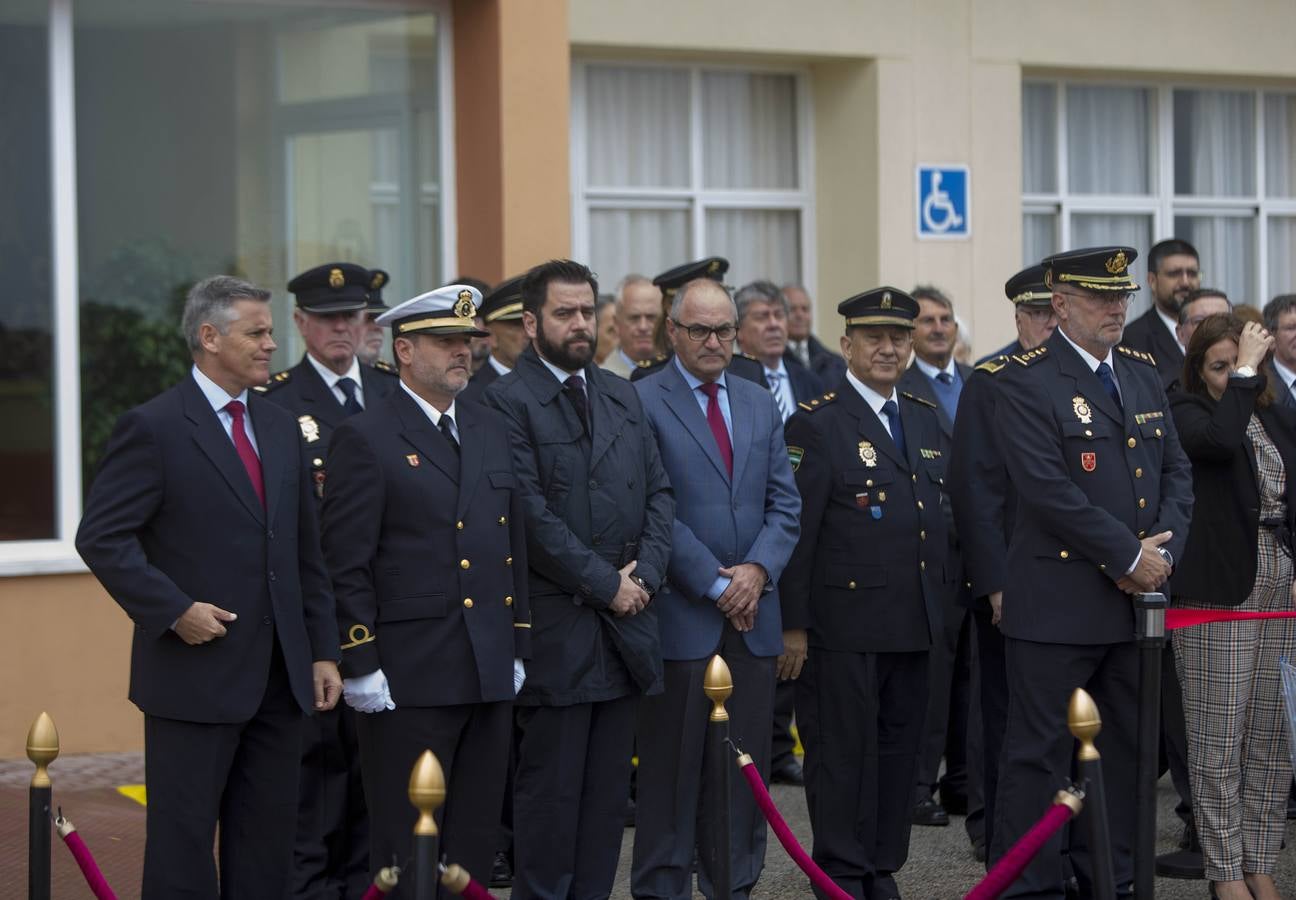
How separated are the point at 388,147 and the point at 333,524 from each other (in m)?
5.01

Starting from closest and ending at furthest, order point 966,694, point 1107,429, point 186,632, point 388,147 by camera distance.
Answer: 1. point 186,632
2. point 1107,429
3. point 966,694
4. point 388,147

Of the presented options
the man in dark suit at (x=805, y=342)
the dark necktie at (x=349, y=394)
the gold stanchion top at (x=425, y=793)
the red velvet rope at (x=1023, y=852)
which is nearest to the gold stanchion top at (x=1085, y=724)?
the red velvet rope at (x=1023, y=852)

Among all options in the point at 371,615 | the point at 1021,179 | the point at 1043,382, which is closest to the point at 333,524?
the point at 371,615

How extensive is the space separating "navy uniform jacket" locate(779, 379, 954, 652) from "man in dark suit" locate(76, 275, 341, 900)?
2053 millimetres

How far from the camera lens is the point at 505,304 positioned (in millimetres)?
8156

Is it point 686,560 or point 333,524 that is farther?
point 686,560

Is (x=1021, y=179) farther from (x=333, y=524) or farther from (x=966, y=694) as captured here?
(x=333, y=524)

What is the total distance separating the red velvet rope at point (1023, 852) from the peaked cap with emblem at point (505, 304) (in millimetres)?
4009

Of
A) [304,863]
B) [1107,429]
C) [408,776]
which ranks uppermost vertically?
[1107,429]

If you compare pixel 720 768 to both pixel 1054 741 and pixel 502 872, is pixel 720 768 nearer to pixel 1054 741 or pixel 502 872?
pixel 1054 741

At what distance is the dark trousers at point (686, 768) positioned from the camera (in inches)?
259

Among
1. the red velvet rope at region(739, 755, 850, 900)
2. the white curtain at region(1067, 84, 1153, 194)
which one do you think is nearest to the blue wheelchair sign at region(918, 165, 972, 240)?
the white curtain at region(1067, 84, 1153, 194)

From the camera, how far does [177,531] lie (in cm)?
543

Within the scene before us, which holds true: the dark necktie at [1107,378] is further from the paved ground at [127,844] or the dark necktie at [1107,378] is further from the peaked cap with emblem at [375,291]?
the peaked cap with emblem at [375,291]
